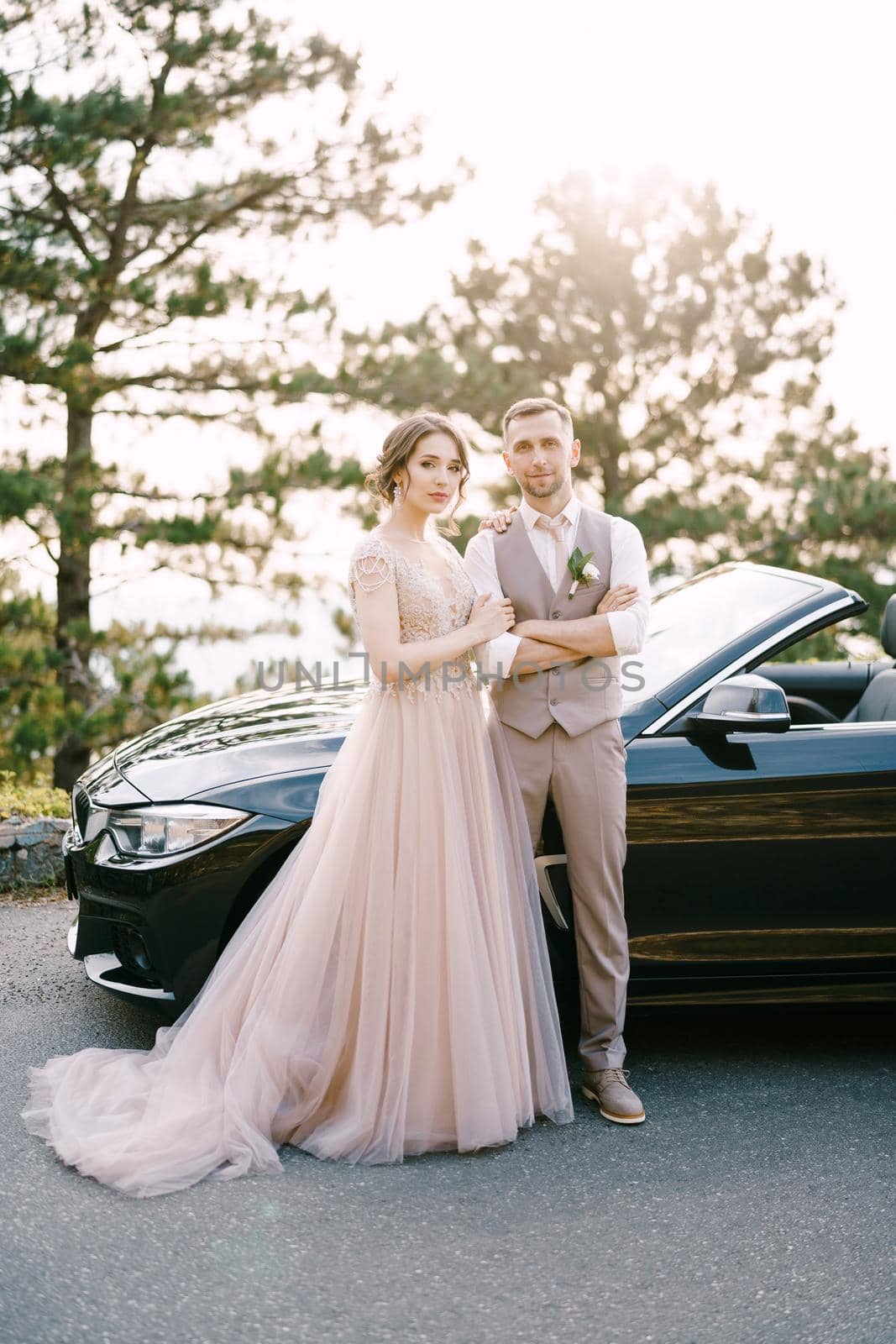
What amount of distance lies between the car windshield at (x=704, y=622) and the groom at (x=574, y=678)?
319 millimetres

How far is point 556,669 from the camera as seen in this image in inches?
130

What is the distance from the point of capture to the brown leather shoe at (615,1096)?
3.27 meters

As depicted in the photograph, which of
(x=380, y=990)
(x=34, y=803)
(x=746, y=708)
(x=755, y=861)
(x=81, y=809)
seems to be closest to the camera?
(x=380, y=990)

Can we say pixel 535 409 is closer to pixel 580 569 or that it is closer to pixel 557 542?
pixel 557 542

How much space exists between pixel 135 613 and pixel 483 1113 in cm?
977

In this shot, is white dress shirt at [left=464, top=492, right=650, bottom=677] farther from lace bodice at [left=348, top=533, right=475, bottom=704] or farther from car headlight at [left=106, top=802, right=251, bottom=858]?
car headlight at [left=106, top=802, right=251, bottom=858]

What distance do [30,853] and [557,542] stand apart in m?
3.51

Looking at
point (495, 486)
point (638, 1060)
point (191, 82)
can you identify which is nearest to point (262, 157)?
point (191, 82)

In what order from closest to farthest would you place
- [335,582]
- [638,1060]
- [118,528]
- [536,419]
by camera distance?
[536,419], [638,1060], [118,528], [335,582]

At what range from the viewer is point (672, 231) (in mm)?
18500

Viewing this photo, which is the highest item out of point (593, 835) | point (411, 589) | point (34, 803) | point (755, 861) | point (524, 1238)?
point (411, 589)

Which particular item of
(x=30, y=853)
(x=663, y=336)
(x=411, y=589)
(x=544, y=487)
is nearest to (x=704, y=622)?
(x=544, y=487)

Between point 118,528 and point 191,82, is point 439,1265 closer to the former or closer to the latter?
point 118,528

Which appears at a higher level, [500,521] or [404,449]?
[404,449]
